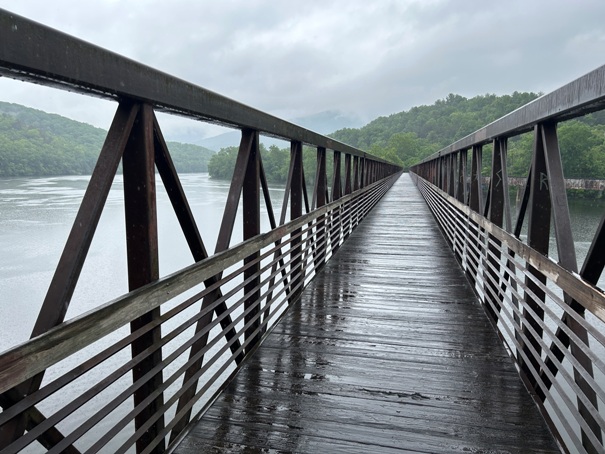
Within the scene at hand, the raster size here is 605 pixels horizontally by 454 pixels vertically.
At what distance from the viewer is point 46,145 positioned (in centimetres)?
674

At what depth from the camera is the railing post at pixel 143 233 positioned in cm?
180

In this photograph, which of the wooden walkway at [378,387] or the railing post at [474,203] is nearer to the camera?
the wooden walkway at [378,387]

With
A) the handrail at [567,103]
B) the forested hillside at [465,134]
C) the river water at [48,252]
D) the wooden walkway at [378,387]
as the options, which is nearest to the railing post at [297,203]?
the wooden walkway at [378,387]

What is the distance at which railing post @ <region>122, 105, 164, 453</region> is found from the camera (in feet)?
5.91

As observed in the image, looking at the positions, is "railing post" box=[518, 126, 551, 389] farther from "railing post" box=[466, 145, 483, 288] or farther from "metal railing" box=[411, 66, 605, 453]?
"railing post" box=[466, 145, 483, 288]

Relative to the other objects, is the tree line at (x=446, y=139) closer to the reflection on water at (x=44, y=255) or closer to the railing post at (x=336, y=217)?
the reflection on water at (x=44, y=255)

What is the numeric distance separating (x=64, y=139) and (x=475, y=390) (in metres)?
6.36

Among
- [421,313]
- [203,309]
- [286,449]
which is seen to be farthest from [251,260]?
[421,313]

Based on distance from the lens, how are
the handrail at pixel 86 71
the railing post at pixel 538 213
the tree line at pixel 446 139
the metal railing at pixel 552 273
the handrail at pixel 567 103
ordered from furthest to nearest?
the tree line at pixel 446 139 < the railing post at pixel 538 213 < the handrail at pixel 567 103 < the metal railing at pixel 552 273 < the handrail at pixel 86 71

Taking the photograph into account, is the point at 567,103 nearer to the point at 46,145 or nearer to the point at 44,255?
the point at 46,145

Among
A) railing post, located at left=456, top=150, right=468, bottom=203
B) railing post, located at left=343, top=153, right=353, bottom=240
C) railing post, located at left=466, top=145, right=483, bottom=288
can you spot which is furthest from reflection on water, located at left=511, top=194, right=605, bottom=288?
railing post, located at left=466, top=145, right=483, bottom=288

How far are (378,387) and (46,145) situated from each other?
6673 millimetres

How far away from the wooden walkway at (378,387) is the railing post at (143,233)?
1.31 feet

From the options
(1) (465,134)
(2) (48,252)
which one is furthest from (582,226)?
(1) (465,134)
